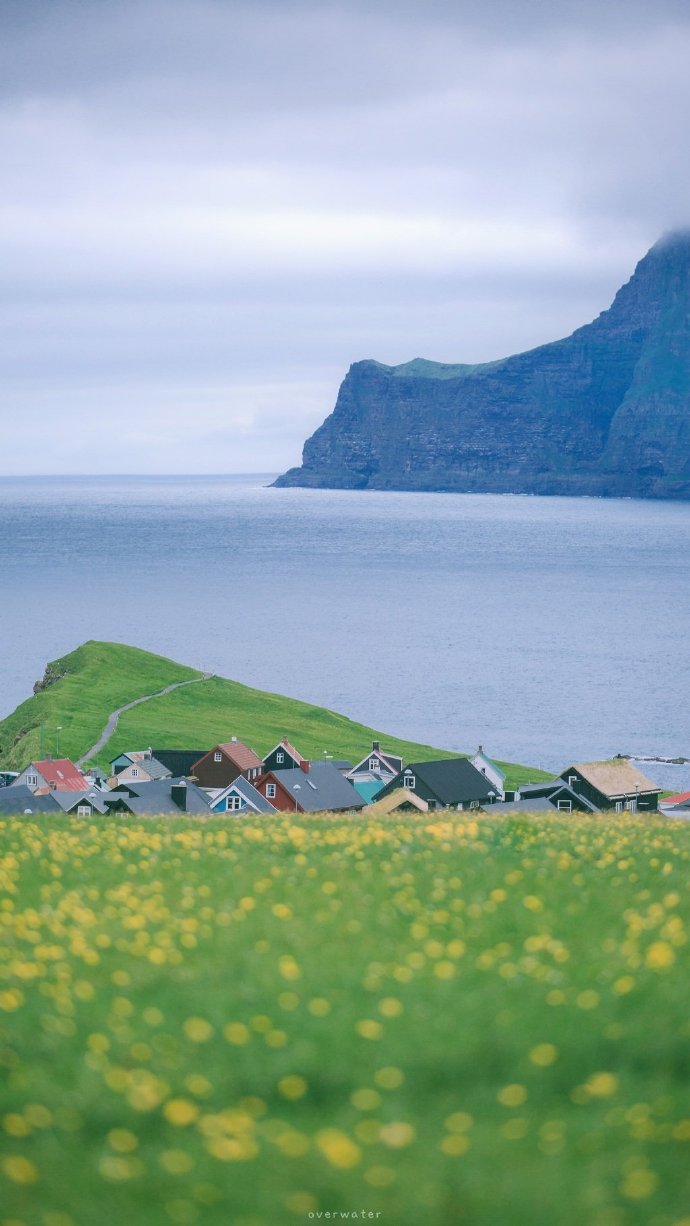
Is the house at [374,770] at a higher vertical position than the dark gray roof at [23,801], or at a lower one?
lower

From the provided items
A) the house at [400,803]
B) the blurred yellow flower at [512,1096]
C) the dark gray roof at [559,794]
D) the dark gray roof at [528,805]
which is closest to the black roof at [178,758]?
the house at [400,803]

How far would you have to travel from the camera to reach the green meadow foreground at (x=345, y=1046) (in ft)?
26.2

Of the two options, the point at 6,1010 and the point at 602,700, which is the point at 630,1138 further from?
the point at 602,700

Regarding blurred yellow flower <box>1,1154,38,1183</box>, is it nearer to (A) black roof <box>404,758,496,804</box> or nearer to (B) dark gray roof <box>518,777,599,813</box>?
(B) dark gray roof <box>518,777,599,813</box>

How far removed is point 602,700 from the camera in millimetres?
134625

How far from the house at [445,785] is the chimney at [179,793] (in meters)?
11.0

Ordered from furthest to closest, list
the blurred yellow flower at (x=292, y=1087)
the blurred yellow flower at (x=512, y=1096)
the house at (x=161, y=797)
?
the house at (x=161, y=797), the blurred yellow flower at (x=292, y=1087), the blurred yellow flower at (x=512, y=1096)

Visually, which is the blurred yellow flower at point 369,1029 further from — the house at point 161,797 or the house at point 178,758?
the house at point 178,758

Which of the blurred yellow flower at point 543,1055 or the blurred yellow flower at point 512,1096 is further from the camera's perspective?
the blurred yellow flower at point 543,1055

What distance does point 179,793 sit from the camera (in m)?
59.3

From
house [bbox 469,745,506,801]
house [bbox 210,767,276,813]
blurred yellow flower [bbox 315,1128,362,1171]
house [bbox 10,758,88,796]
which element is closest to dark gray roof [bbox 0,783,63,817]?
house [bbox 210,767,276,813]

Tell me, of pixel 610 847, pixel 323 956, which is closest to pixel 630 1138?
pixel 323 956

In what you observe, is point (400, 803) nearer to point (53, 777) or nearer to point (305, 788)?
point (305, 788)

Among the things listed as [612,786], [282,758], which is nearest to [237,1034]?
[612,786]
